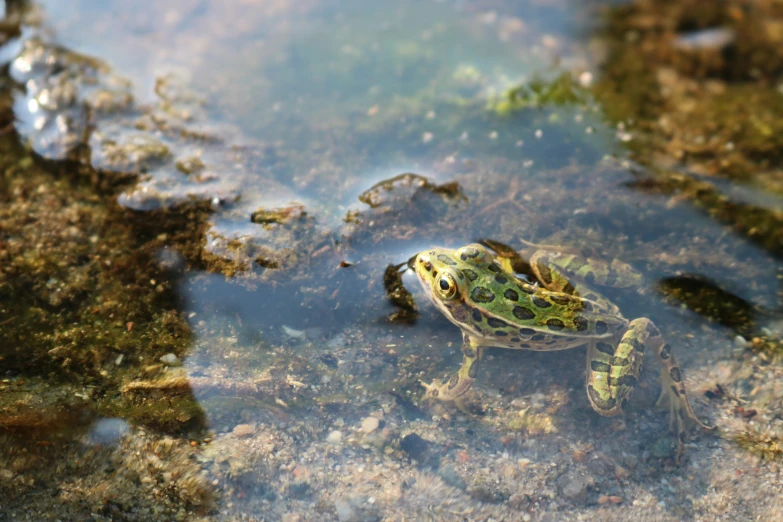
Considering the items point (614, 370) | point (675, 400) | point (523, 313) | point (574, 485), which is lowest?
point (574, 485)

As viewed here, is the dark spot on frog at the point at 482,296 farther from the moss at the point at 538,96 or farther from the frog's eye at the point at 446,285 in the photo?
the moss at the point at 538,96

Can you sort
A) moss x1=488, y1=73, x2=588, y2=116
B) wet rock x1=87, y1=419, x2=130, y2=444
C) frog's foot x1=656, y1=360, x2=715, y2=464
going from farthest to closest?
moss x1=488, y1=73, x2=588, y2=116 → frog's foot x1=656, y1=360, x2=715, y2=464 → wet rock x1=87, y1=419, x2=130, y2=444

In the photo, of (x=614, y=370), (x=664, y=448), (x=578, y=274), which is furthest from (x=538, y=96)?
(x=664, y=448)

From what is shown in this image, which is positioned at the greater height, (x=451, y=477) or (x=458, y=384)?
(x=458, y=384)

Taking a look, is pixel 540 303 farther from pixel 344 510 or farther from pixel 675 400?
pixel 344 510

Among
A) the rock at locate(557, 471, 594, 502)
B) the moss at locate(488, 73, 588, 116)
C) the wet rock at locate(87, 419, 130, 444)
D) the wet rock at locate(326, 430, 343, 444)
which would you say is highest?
the moss at locate(488, 73, 588, 116)

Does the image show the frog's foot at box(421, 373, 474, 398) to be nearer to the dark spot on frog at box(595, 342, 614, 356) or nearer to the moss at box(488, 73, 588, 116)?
the dark spot on frog at box(595, 342, 614, 356)

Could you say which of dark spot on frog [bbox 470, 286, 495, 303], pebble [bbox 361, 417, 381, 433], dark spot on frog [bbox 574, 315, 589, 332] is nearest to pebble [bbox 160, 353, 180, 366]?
pebble [bbox 361, 417, 381, 433]

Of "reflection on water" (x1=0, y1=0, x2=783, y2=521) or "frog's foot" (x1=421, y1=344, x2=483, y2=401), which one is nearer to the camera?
"reflection on water" (x1=0, y1=0, x2=783, y2=521)
